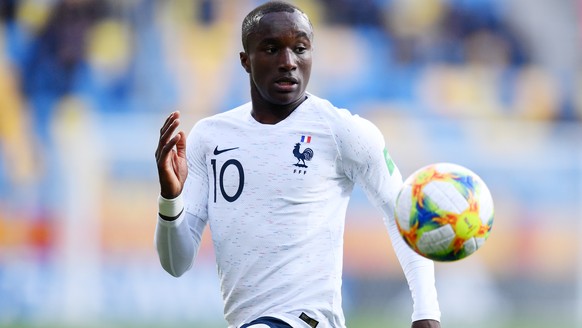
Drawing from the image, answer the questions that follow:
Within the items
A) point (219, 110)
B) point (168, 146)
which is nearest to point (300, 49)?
point (168, 146)

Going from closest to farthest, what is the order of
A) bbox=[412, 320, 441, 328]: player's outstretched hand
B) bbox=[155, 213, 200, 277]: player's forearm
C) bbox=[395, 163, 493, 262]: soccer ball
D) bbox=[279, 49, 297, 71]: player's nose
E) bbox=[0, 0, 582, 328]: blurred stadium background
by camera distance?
bbox=[395, 163, 493, 262]: soccer ball, bbox=[412, 320, 441, 328]: player's outstretched hand, bbox=[279, 49, 297, 71]: player's nose, bbox=[155, 213, 200, 277]: player's forearm, bbox=[0, 0, 582, 328]: blurred stadium background

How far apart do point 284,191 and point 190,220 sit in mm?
541

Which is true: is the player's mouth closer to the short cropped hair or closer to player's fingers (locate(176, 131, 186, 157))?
the short cropped hair

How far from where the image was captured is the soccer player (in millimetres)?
4520

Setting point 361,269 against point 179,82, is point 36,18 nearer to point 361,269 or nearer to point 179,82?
point 179,82

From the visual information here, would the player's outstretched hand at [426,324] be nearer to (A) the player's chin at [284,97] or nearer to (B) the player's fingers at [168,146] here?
(A) the player's chin at [284,97]

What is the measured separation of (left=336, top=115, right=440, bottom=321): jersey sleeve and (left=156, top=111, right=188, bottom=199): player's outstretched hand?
692 mm

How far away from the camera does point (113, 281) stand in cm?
1222

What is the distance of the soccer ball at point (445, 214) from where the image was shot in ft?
13.4

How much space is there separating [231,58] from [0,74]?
2924mm

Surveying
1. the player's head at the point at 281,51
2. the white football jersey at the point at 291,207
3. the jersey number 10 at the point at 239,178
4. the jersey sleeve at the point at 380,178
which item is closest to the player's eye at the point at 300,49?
the player's head at the point at 281,51

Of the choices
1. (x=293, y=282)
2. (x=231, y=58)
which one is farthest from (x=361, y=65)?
(x=293, y=282)

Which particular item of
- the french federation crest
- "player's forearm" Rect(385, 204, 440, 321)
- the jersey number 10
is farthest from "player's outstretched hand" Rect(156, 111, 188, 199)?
"player's forearm" Rect(385, 204, 440, 321)

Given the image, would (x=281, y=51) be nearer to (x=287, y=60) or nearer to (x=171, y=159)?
(x=287, y=60)
